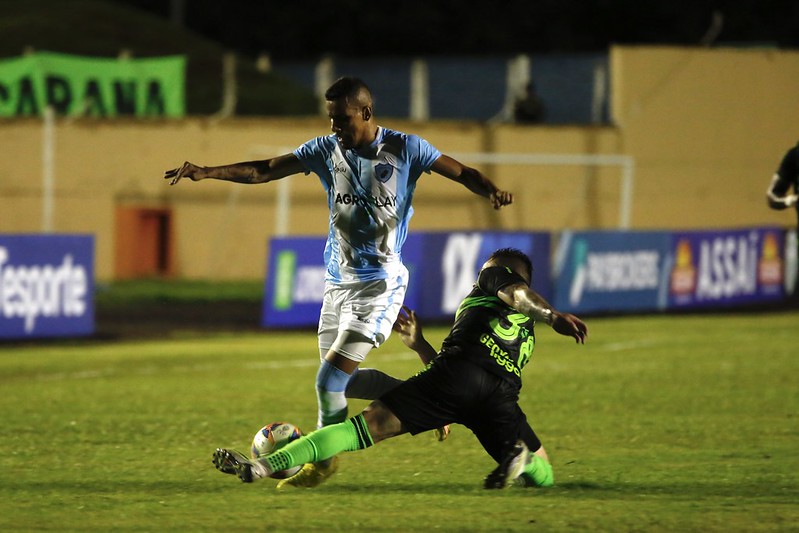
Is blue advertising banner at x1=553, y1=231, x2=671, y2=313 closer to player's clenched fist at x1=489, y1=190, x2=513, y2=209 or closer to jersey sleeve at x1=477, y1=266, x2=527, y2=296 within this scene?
player's clenched fist at x1=489, y1=190, x2=513, y2=209

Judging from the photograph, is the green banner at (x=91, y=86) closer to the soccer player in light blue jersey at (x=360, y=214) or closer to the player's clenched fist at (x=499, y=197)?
the soccer player in light blue jersey at (x=360, y=214)

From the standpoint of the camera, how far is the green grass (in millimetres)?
7066

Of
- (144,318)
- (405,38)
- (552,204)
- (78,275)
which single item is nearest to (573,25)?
(405,38)

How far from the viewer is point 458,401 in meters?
7.43

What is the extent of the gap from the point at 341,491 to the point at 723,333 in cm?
1194

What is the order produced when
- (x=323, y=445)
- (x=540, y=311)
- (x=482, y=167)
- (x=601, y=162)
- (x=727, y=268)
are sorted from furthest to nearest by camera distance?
(x=601, y=162) < (x=482, y=167) < (x=727, y=268) < (x=323, y=445) < (x=540, y=311)

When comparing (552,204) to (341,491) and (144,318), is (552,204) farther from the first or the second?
(341,491)

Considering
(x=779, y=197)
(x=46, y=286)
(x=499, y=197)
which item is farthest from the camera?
(x=46, y=286)

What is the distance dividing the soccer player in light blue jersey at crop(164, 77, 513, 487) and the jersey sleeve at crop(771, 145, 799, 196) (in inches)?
218

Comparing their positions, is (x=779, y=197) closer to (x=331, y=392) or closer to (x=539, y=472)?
(x=539, y=472)

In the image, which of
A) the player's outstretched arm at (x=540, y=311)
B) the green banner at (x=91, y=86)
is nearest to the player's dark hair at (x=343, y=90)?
the player's outstretched arm at (x=540, y=311)

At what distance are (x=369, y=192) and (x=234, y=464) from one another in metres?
1.53

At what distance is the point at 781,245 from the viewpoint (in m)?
24.9

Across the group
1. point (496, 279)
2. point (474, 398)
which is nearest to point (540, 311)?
point (496, 279)
